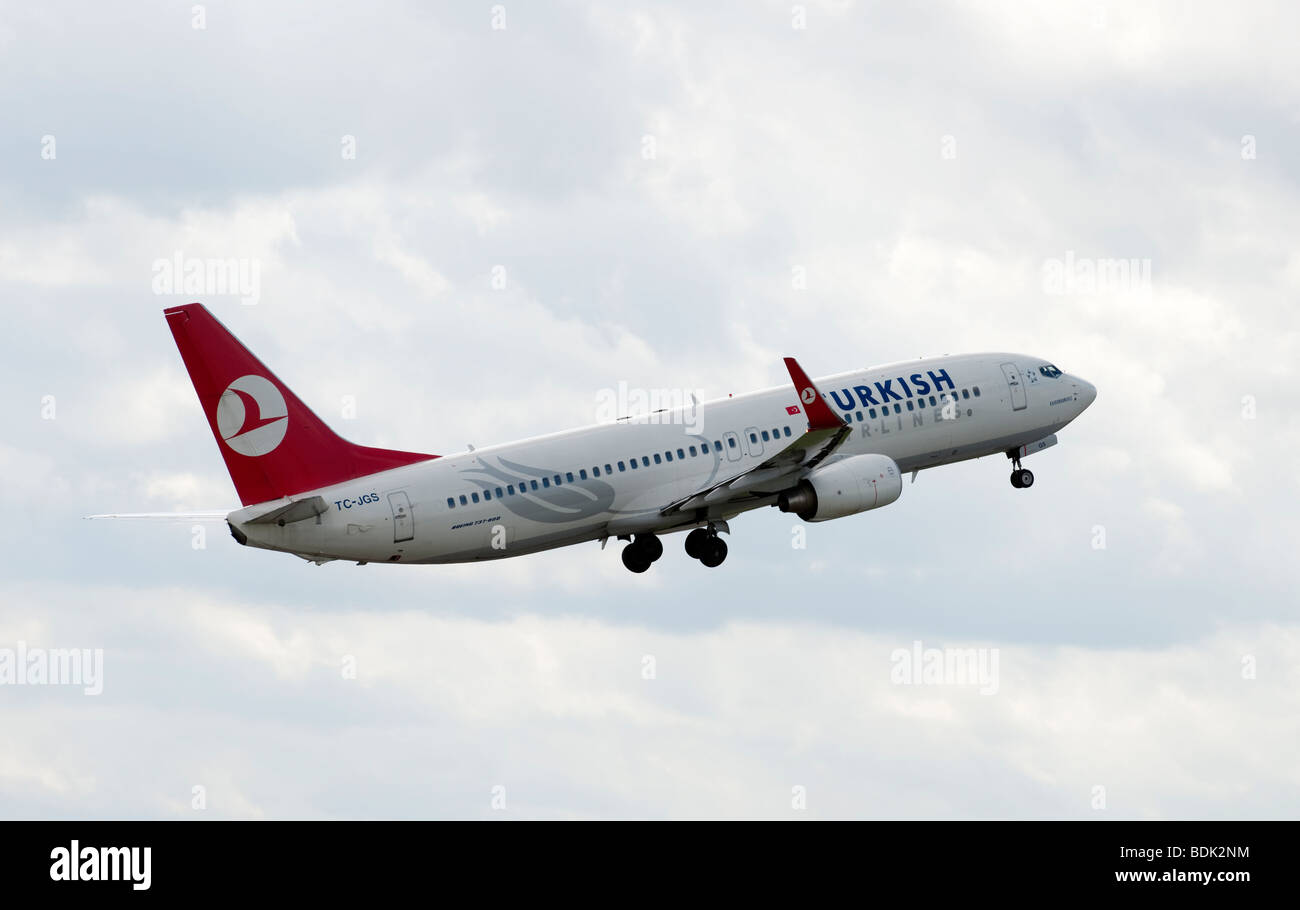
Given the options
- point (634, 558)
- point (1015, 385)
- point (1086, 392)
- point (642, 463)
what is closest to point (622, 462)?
point (642, 463)

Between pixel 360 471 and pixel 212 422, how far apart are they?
5.07m

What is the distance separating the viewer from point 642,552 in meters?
71.4

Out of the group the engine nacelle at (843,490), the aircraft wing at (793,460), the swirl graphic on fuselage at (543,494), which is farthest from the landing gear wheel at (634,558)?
the engine nacelle at (843,490)

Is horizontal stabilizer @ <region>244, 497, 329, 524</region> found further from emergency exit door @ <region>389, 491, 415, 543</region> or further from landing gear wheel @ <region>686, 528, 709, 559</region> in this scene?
landing gear wheel @ <region>686, 528, 709, 559</region>

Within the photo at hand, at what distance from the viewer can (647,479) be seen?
68.0 metres

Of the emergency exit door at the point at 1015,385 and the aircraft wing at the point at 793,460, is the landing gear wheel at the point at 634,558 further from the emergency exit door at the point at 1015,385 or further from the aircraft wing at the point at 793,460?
the emergency exit door at the point at 1015,385

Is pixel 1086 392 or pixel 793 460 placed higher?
pixel 1086 392

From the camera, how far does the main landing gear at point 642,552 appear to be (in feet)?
234

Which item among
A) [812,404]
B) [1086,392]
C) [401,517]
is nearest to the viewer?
[401,517]

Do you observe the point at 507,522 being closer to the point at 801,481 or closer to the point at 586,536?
the point at 586,536

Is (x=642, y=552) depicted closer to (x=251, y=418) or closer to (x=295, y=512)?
(x=295, y=512)

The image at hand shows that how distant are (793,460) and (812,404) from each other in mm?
3058

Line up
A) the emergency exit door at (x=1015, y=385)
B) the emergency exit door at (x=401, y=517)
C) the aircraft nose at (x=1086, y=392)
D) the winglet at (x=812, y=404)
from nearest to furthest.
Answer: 1. the emergency exit door at (x=401, y=517)
2. the winglet at (x=812, y=404)
3. the emergency exit door at (x=1015, y=385)
4. the aircraft nose at (x=1086, y=392)

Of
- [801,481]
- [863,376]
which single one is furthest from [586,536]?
[863,376]
